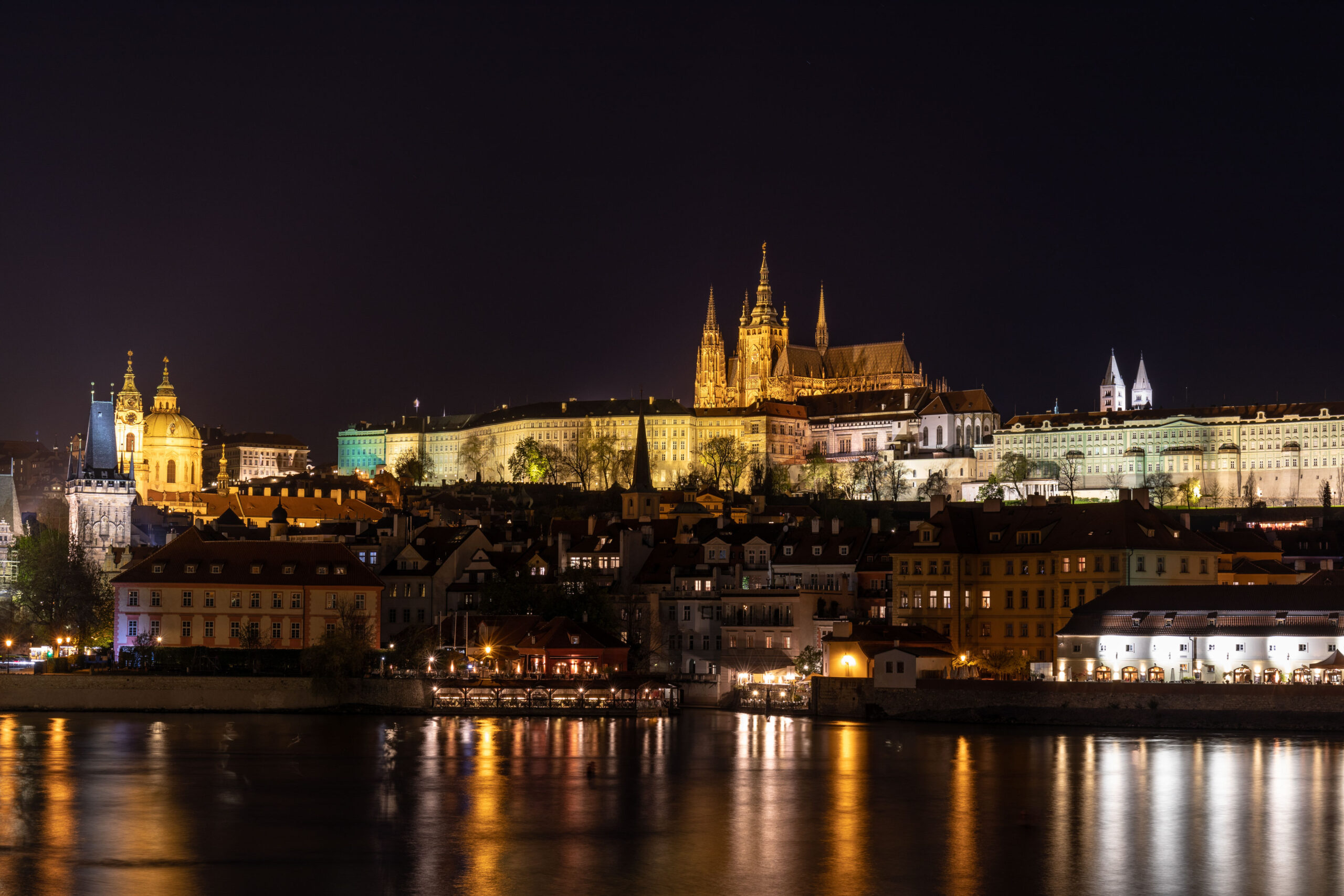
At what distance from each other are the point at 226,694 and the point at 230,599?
22.0ft

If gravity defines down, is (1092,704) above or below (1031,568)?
below

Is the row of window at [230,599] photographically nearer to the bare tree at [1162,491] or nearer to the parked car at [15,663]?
the parked car at [15,663]

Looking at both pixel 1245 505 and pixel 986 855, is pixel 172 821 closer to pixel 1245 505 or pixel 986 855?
pixel 986 855

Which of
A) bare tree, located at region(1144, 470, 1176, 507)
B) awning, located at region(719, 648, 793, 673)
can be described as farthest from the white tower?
bare tree, located at region(1144, 470, 1176, 507)

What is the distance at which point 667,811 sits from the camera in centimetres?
4388

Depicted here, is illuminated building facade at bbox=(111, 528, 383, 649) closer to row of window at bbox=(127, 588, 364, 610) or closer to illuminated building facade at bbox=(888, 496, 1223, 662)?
row of window at bbox=(127, 588, 364, 610)

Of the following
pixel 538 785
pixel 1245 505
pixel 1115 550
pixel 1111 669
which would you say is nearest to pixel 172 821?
pixel 538 785

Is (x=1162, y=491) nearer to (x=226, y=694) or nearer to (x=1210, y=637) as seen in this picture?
(x=1210, y=637)

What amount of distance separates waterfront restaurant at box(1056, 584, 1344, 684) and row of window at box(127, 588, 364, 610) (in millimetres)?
30896

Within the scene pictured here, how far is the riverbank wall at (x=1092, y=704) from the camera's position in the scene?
→ 58541 millimetres

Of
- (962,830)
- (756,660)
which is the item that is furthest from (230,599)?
(962,830)

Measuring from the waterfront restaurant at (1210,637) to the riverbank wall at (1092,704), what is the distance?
237 centimetres

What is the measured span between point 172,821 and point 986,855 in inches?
734

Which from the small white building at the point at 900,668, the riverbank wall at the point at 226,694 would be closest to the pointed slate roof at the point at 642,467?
the riverbank wall at the point at 226,694
